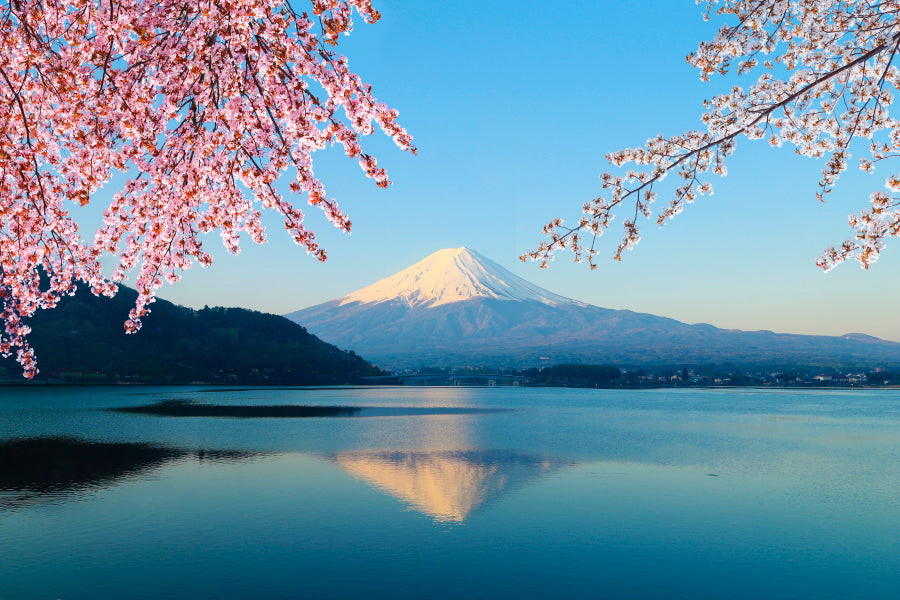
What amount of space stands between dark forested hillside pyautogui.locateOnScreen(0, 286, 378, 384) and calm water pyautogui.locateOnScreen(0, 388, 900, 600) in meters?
71.5

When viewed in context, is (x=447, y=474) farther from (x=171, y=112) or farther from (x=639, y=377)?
(x=639, y=377)

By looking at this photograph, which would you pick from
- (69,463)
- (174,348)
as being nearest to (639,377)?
(174,348)

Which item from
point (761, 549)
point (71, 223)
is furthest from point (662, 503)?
point (71, 223)

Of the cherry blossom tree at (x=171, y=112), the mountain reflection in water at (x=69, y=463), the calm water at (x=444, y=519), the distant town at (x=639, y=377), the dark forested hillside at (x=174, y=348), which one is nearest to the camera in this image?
the cherry blossom tree at (x=171, y=112)

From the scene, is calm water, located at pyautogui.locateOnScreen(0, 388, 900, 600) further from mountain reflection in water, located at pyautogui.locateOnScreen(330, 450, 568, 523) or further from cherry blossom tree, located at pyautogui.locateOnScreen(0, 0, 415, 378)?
cherry blossom tree, located at pyautogui.locateOnScreen(0, 0, 415, 378)

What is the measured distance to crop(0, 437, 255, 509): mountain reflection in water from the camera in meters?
18.1

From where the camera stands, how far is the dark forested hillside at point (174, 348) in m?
93.7

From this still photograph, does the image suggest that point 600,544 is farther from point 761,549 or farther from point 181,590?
point 181,590

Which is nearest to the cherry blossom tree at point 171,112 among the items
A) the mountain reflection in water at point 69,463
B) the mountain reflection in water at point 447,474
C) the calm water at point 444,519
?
the calm water at point 444,519

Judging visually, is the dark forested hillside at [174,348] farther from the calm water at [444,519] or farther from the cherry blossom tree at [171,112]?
the cherry blossom tree at [171,112]

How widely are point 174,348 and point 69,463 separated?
288 ft

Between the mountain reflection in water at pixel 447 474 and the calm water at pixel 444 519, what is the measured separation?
0.11 metres

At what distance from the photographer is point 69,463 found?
915 inches

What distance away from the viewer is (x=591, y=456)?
86.1 ft
